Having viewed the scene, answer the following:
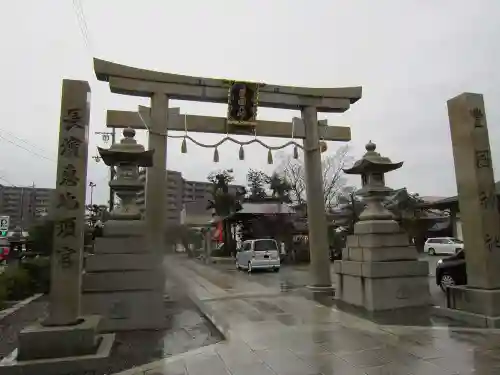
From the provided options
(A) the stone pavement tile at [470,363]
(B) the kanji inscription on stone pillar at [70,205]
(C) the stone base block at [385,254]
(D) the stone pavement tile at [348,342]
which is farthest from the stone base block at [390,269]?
(B) the kanji inscription on stone pillar at [70,205]

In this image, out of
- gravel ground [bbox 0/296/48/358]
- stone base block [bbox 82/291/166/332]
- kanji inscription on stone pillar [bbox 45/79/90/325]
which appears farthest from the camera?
stone base block [bbox 82/291/166/332]

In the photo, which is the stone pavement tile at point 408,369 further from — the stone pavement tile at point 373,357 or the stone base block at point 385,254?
the stone base block at point 385,254

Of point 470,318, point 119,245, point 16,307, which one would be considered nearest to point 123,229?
point 119,245

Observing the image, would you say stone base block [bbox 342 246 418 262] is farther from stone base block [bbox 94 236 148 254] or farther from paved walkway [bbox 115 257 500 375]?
stone base block [bbox 94 236 148 254]

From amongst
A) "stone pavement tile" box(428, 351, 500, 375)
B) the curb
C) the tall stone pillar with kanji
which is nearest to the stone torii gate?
the tall stone pillar with kanji

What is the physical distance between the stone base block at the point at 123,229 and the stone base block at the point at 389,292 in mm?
4916

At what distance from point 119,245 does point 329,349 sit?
165 inches

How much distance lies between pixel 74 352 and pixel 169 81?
668 cm

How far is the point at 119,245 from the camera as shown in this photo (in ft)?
23.7

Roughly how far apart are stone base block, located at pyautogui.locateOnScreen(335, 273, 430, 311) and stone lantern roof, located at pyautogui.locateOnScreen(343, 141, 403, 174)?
2.60m

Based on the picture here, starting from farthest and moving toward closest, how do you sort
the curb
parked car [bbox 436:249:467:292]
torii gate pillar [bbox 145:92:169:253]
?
1. parked car [bbox 436:249:467:292]
2. torii gate pillar [bbox 145:92:169:253]
3. the curb

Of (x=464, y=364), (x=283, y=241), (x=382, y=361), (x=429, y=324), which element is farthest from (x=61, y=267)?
(x=283, y=241)

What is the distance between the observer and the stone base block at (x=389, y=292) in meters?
8.18

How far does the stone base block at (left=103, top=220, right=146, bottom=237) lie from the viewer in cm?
732
